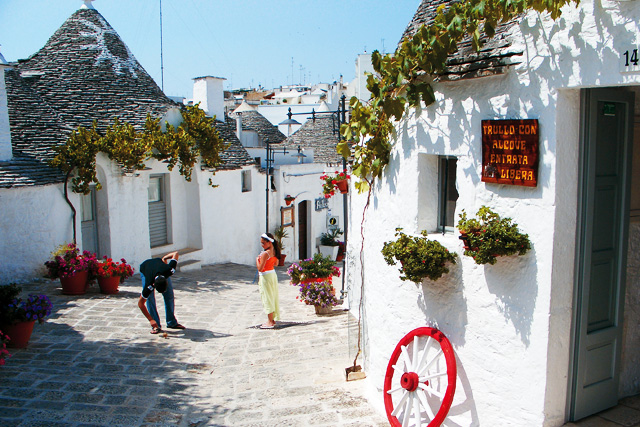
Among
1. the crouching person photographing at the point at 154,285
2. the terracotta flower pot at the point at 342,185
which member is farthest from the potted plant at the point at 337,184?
the crouching person photographing at the point at 154,285

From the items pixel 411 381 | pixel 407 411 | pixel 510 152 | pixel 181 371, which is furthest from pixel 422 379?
pixel 181 371

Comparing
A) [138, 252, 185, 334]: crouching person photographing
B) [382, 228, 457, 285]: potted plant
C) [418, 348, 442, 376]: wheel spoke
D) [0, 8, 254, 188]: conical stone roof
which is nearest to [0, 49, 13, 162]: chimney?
[0, 8, 254, 188]: conical stone roof

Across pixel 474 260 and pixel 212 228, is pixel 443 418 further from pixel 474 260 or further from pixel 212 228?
pixel 212 228

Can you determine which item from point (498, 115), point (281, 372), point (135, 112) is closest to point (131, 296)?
point (281, 372)

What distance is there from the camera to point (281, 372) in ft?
24.3

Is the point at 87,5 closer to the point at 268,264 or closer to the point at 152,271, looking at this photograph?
the point at 152,271

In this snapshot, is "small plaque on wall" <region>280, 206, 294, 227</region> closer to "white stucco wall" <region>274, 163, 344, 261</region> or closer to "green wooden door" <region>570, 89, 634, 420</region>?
"white stucco wall" <region>274, 163, 344, 261</region>

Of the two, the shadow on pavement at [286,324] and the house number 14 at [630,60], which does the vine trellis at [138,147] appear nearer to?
the shadow on pavement at [286,324]

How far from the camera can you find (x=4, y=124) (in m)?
11.4

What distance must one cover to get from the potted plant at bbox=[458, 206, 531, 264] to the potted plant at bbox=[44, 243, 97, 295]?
841 cm

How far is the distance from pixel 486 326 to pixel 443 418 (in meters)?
0.82

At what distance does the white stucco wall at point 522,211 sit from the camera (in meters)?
3.91

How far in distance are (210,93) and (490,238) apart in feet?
54.4

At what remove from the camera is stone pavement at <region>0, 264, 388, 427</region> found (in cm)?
587
